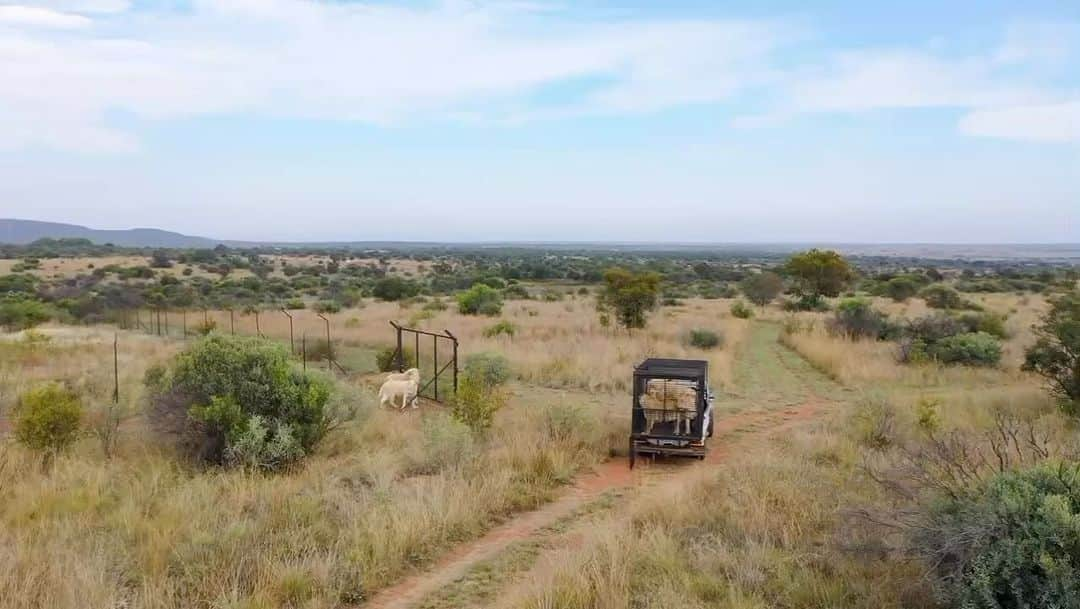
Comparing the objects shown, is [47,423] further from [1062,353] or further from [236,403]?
[1062,353]

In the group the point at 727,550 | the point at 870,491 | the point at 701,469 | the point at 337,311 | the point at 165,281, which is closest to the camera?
the point at 727,550

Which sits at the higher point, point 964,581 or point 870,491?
point 964,581

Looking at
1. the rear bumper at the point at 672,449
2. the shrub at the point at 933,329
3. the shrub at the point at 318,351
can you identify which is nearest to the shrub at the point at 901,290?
the shrub at the point at 933,329

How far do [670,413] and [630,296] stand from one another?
1556 centimetres

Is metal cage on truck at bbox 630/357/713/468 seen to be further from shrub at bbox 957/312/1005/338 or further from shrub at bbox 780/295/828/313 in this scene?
shrub at bbox 780/295/828/313

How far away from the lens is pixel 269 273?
223ft

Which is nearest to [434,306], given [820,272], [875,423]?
[820,272]

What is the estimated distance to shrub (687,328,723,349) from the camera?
2227cm

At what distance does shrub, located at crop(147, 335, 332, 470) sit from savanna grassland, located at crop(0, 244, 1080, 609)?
0.32 metres

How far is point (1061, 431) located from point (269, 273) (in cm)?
6618

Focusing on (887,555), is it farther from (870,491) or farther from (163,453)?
(163,453)

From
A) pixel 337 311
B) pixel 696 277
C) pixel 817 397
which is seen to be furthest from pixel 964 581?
pixel 696 277

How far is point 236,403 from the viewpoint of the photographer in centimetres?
959

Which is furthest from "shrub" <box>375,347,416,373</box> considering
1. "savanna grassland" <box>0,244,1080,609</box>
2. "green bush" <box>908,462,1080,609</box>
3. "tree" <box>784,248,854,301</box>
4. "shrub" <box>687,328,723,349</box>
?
"tree" <box>784,248,854,301</box>
